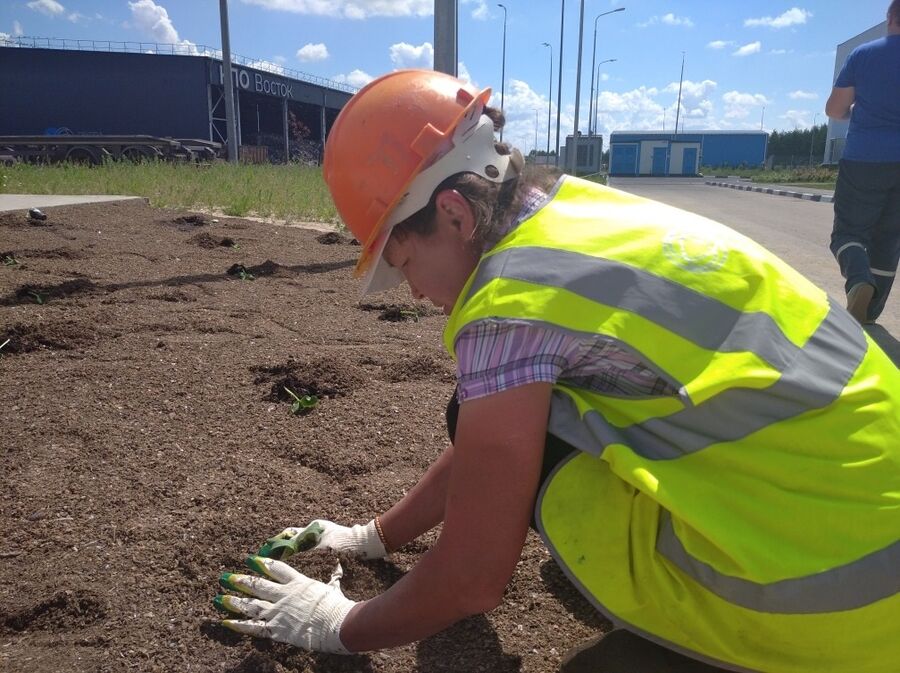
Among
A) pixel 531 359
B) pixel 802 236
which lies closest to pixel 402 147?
pixel 531 359

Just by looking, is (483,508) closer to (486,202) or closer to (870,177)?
(486,202)

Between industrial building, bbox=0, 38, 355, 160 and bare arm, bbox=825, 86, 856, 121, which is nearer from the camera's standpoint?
bare arm, bbox=825, 86, 856, 121


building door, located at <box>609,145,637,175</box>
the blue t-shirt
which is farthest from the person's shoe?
building door, located at <box>609,145,637,175</box>

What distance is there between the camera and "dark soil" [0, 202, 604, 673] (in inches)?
63.3

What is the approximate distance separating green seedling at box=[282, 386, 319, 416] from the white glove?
44.3 inches

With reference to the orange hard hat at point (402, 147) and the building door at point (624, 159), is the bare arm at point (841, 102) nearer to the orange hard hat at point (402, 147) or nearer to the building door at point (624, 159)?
the orange hard hat at point (402, 147)

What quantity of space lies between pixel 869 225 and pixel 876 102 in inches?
25.5

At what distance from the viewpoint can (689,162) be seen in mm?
46281

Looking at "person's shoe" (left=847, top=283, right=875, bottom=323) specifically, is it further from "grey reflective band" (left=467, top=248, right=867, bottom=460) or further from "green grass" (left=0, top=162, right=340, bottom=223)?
"green grass" (left=0, top=162, right=340, bottom=223)

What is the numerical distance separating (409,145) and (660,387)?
0.58 metres

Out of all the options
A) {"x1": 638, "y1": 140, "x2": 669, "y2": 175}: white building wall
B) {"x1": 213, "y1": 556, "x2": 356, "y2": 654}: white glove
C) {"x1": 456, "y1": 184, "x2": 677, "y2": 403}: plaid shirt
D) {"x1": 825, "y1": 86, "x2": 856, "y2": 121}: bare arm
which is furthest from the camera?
{"x1": 638, "y1": 140, "x2": 669, "y2": 175}: white building wall

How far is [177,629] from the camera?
161 cm

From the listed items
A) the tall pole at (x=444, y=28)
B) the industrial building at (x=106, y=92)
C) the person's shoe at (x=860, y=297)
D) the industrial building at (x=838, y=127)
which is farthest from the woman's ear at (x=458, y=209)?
the industrial building at (x=838, y=127)

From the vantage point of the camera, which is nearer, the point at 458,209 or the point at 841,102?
the point at 458,209
